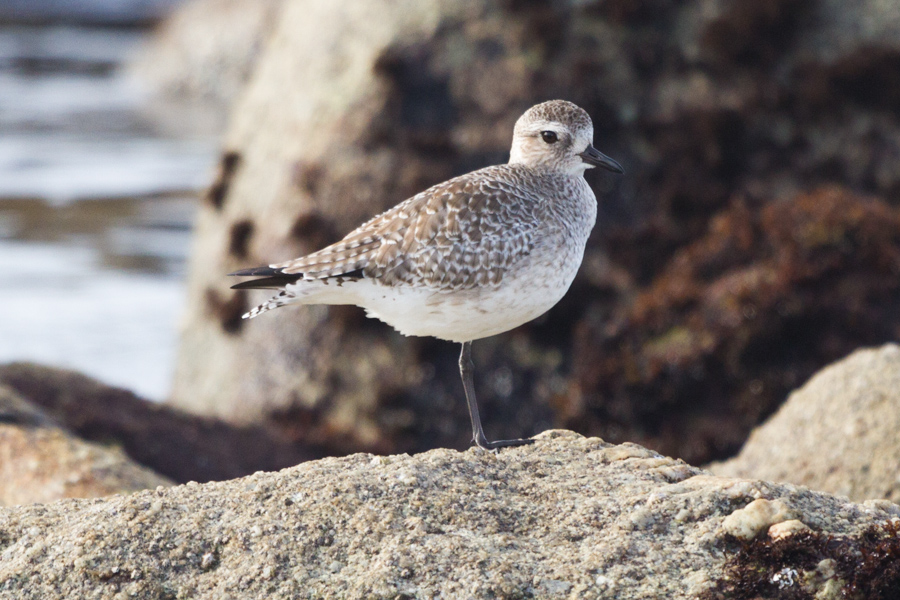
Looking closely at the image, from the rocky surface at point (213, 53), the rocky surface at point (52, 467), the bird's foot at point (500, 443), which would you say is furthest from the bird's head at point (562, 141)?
the rocky surface at point (213, 53)

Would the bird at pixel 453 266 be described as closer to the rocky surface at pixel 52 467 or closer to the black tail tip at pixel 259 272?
the black tail tip at pixel 259 272

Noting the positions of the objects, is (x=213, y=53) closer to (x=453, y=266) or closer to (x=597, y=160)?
(x=597, y=160)

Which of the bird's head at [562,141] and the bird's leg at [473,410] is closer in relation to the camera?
the bird's leg at [473,410]

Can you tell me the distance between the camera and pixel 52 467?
8602mm

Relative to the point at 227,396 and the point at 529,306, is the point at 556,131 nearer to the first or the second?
the point at 529,306

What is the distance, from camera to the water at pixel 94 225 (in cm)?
1992

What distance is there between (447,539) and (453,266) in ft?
7.13

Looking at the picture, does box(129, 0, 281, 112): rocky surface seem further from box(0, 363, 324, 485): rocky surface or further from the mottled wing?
the mottled wing

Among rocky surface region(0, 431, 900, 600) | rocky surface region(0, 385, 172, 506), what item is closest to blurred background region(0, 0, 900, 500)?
rocky surface region(0, 385, 172, 506)

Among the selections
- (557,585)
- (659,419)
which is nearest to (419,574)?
(557,585)

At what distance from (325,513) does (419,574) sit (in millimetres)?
684

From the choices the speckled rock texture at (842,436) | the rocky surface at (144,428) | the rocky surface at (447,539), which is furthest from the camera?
the rocky surface at (144,428)

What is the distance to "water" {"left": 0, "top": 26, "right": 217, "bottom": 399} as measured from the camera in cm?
1992

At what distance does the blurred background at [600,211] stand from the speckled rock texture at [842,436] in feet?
9.99
